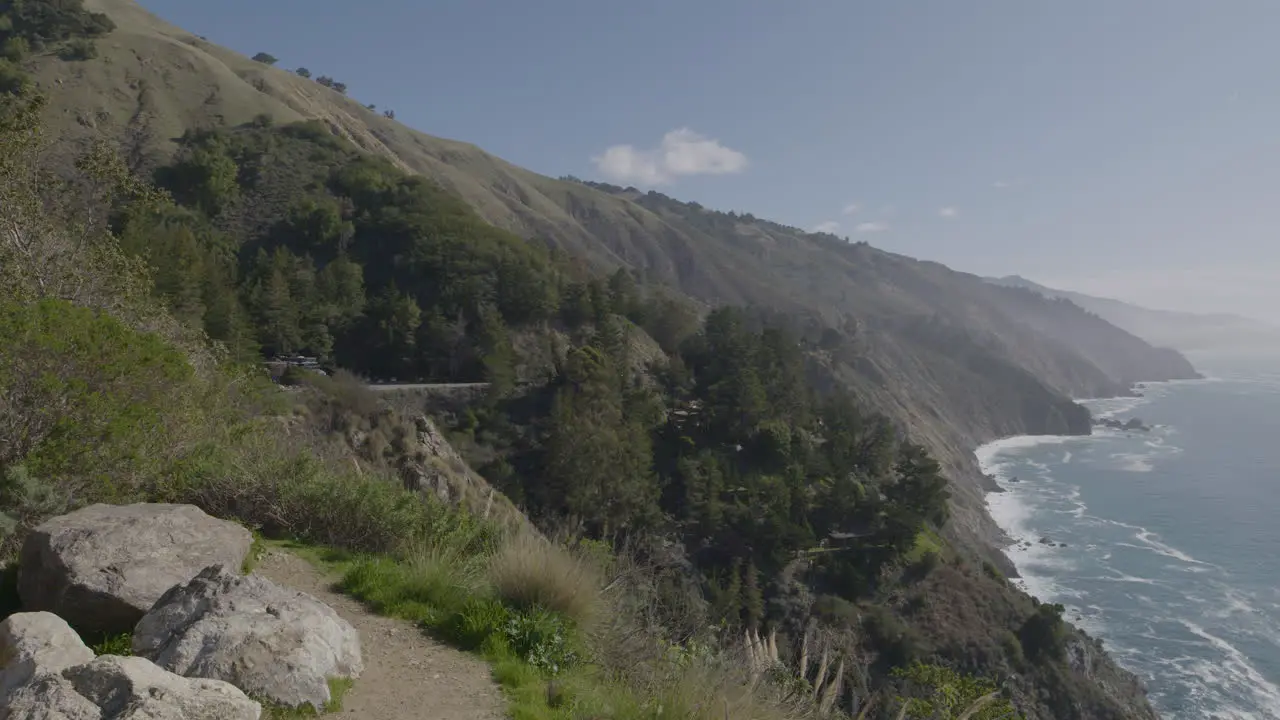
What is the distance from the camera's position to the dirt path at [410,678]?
4.75 metres

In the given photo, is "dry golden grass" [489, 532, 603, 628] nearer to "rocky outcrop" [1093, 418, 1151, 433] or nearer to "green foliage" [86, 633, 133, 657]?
"green foliage" [86, 633, 133, 657]

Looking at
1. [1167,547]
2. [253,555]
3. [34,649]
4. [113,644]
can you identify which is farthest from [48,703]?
[1167,547]

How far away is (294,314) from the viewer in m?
38.7

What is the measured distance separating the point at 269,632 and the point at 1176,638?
43.8 metres

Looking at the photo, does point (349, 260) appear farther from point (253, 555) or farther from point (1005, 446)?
point (1005, 446)

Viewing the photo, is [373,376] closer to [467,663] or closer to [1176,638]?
[467,663]

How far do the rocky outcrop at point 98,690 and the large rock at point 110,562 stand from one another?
3.76 ft

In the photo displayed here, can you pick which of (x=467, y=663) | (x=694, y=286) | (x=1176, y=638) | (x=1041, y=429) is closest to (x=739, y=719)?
(x=467, y=663)

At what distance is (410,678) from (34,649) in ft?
7.02

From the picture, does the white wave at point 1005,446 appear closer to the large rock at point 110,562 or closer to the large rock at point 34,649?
the large rock at point 110,562

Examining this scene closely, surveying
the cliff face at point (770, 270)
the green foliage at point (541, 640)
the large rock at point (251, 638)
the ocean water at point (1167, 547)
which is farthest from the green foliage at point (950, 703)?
the ocean water at point (1167, 547)

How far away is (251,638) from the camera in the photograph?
4.43 meters

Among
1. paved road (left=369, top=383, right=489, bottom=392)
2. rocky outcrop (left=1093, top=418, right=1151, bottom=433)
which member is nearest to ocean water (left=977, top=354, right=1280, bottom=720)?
rocky outcrop (left=1093, top=418, right=1151, bottom=433)

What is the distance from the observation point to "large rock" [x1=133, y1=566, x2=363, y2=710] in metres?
4.27
